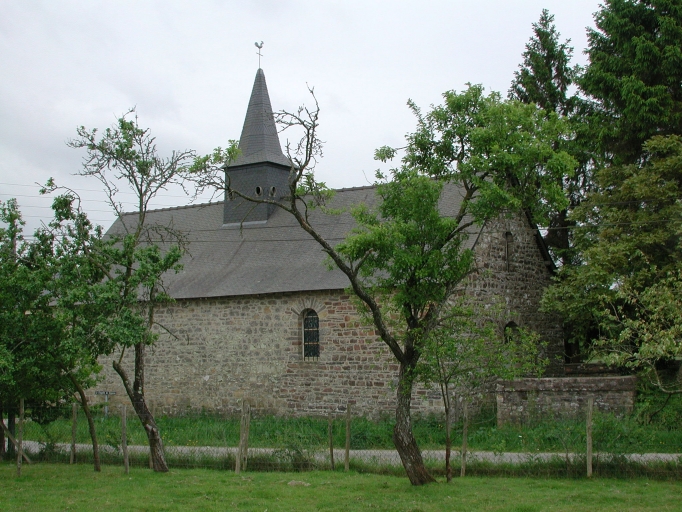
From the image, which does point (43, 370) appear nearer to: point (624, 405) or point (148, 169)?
point (148, 169)

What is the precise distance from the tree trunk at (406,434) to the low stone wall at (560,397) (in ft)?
18.2

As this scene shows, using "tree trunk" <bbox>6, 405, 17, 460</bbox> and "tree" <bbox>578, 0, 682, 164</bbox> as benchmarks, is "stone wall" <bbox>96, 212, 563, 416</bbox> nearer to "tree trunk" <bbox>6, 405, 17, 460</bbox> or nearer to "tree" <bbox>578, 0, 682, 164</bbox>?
"tree" <bbox>578, 0, 682, 164</bbox>

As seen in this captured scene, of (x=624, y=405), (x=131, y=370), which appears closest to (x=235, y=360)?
(x=131, y=370)

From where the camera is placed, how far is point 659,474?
38.0 feet

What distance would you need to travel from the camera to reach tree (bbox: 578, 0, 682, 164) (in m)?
19.8

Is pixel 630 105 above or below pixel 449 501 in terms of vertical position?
above

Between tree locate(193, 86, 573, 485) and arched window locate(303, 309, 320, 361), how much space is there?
27.8 feet

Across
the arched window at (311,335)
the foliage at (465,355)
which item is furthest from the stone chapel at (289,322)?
the foliage at (465,355)

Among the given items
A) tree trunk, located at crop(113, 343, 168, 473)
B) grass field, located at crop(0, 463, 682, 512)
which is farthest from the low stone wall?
tree trunk, located at crop(113, 343, 168, 473)

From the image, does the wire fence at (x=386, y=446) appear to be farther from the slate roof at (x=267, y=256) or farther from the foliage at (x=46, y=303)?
the slate roof at (x=267, y=256)

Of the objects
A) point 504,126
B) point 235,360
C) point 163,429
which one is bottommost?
point 163,429

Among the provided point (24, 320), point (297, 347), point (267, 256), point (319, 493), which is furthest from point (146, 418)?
point (267, 256)

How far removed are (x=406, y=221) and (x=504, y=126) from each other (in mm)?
2053

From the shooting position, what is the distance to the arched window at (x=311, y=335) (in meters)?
20.1
